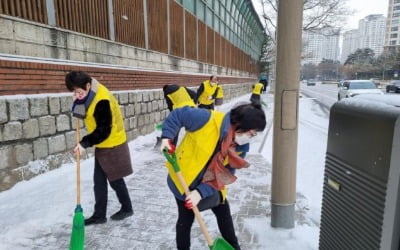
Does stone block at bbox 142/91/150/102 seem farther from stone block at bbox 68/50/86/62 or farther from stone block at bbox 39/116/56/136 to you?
stone block at bbox 39/116/56/136

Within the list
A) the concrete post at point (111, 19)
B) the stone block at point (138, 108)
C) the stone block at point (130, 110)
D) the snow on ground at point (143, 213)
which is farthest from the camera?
the stone block at point (138, 108)

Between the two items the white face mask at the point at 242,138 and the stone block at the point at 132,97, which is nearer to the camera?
the white face mask at the point at 242,138

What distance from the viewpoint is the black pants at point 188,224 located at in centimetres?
249

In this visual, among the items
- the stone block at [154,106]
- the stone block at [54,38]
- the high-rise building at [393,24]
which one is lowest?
the stone block at [154,106]

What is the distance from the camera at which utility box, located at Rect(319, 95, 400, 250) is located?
170 cm

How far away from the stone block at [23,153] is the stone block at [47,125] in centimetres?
32

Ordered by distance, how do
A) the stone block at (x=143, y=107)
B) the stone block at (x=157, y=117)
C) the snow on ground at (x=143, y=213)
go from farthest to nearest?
the stone block at (x=157, y=117) → the stone block at (x=143, y=107) → the snow on ground at (x=143, y=213)

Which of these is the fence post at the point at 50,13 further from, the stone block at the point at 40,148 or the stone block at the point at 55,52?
the stone block at the point at 40,148

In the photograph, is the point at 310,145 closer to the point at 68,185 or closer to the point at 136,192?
the point at 136,192

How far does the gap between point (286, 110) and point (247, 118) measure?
1.17m

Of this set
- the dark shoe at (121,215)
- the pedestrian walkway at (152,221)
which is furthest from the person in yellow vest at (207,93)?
the dark shoe at (121,215)

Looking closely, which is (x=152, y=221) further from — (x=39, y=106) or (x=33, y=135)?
(x=39, y=106)

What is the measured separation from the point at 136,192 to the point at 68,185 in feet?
3.12

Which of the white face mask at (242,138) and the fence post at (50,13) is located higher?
the fence post at (50,13)
